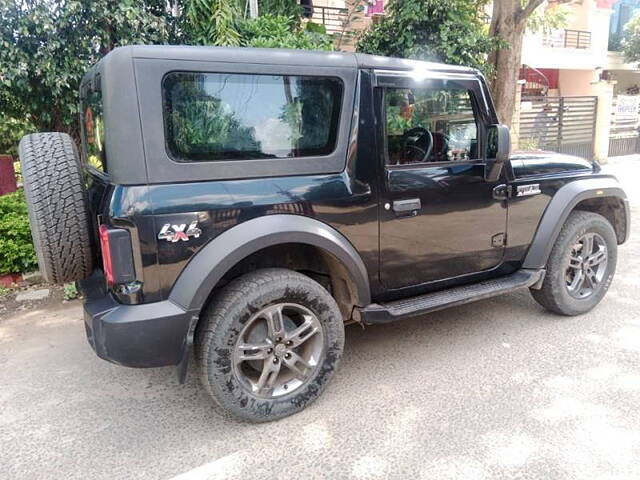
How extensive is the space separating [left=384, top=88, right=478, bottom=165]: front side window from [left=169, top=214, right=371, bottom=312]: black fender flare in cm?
67

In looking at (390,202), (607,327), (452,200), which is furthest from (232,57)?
(607,327)

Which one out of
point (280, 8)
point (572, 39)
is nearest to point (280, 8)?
point (280, 8)

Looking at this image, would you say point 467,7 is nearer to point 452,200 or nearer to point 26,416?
point 452,200

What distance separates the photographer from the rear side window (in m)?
2.51

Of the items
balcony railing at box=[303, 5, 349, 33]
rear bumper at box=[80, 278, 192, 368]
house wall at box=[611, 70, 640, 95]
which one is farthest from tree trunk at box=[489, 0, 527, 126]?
house wall at box=[611, 70, 640, 95]

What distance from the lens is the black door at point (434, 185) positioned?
10.1 feet

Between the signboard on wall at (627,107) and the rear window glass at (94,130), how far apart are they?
16.3 m

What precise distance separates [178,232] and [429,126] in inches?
71.6

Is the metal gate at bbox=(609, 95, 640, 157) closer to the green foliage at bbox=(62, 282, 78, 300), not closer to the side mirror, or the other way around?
the side mirror

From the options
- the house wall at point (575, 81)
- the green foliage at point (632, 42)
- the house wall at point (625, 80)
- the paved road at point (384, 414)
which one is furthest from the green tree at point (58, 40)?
the house wall at point (625, 80)

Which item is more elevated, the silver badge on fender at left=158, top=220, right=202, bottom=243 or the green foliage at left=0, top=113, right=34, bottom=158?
the green foliage at left=0, top=113, right=34, bottom=158

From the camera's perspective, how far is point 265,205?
2.67 meters

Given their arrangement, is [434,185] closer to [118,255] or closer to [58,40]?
[118,255]

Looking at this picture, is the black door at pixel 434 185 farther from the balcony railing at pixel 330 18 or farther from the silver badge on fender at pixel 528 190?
the balcony railing at pixel 330 18
